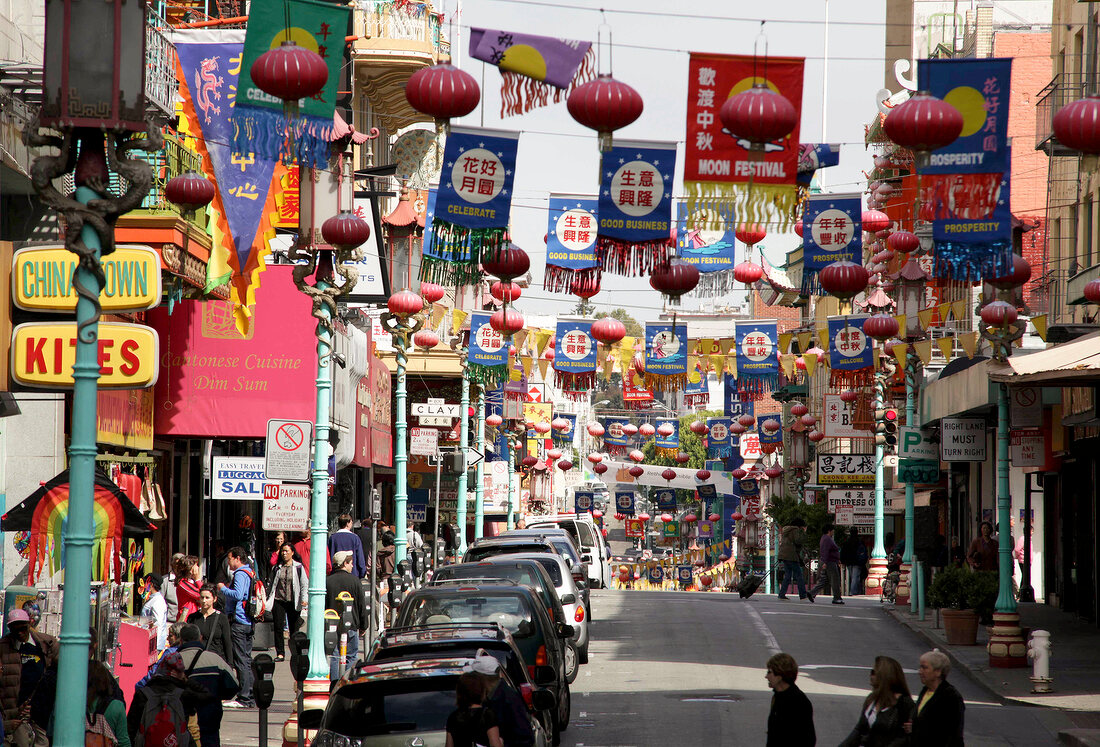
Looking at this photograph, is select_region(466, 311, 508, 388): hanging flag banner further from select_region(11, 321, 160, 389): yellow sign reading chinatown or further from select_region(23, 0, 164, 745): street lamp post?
select_region(23, 0, 164, 745): street lamp post

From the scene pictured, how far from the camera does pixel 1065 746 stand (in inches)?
593

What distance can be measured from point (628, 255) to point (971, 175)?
12.3 ft

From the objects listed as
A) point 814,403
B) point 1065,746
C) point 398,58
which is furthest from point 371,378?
point 814,403

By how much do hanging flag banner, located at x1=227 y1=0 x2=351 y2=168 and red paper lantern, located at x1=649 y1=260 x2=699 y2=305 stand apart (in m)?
4.99

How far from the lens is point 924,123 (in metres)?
12.1

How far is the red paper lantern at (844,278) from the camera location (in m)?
19.6

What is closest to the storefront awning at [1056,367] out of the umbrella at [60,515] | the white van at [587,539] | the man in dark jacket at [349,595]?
the man in dark jacket at [349,595]

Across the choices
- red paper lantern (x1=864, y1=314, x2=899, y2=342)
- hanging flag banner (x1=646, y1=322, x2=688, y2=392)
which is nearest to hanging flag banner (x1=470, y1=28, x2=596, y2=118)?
red paper lantern (x1=864, y1=314, x2=899, y2=342)

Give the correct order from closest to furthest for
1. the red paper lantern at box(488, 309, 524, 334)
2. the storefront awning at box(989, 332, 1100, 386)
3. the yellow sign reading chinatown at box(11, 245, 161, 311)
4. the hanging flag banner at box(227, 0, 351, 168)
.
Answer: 1. the hanging flag banner at box(227, 0, 351, 168)
2. the yellow sign reading chinatown at box(11, 245, 161, 311)
3. the storefront awning at box(989, 332, 1100, 386)
4. the red paper lantern at box(488, 309, 524, 334)

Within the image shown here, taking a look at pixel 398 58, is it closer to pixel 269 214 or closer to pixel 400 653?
pixel 269 214

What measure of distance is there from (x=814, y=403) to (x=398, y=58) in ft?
143

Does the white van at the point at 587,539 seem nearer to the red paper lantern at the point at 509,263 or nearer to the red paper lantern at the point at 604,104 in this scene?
the red paper lantern at the point at 509,263

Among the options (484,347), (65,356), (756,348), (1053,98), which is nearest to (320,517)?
(65,356)

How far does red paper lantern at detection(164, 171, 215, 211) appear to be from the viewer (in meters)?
15.9
